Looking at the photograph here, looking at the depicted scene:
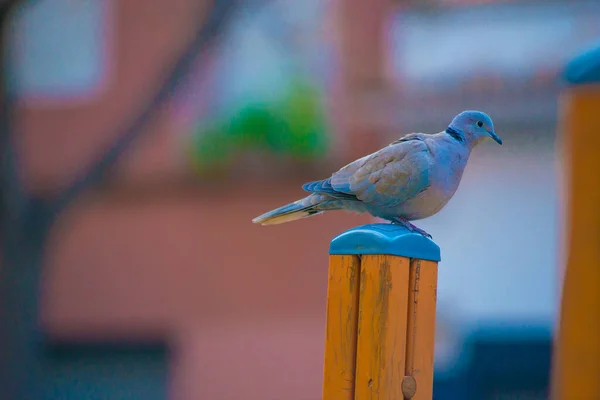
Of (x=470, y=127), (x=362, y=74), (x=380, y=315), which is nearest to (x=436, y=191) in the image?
(x=470, y=127)

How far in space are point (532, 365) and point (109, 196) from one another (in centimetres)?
518

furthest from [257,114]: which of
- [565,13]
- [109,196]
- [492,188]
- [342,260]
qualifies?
[342,260]

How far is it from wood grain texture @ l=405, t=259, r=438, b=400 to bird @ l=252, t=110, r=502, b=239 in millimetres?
281

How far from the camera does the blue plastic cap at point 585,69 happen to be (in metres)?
3.41

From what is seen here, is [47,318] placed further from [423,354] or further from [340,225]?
[423,354]

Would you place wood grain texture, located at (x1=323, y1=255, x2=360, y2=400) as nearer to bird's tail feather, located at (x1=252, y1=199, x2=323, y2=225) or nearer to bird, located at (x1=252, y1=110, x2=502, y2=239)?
bird, located at (x1=252, y1=110, x2=502, y2=239)

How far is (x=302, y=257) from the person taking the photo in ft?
33.3

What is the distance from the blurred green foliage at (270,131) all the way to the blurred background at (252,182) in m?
0.02

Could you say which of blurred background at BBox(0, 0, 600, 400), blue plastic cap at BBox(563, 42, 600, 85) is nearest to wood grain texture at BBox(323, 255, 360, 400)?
blue plastic cap at BBox(563, 42, 600, 85)

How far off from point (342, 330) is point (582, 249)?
40.1 inches

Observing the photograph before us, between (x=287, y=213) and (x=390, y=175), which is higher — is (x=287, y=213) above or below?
below

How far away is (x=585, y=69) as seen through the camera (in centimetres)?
343

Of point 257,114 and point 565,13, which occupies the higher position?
point 565,13

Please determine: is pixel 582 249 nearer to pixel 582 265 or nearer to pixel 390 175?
pixel 582 265
